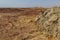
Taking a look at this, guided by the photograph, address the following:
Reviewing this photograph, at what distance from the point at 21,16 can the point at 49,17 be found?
70cm

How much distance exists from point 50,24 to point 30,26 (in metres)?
0.39

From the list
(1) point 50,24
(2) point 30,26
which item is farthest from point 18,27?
(1) point 50,24

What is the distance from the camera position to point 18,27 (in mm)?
2793

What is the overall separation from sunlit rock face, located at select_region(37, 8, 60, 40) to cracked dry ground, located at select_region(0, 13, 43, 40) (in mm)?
102

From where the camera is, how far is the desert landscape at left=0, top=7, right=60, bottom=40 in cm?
239

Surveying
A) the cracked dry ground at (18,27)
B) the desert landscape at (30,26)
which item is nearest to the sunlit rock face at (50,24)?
the desert landscape at (30,26)

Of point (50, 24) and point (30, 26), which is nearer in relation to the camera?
point (50, 24)

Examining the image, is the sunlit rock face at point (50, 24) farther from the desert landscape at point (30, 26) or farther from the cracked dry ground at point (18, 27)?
the cracked dry ground at point (18, 27)

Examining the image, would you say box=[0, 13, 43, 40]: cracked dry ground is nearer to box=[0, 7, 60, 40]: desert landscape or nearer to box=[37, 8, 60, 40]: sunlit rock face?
box=[0, 7, 60, 40]: desert landscape

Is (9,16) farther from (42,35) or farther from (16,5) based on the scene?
(42,35)

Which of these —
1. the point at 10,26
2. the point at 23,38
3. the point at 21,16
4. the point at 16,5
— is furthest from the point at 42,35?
the point at 16,5

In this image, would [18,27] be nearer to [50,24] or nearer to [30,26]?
[30,26]

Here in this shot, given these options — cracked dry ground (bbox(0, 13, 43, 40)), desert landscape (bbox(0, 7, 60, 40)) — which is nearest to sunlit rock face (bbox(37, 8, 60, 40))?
desert landscape (bbox(0, 7, 60, 40))

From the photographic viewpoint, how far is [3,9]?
353 cm
